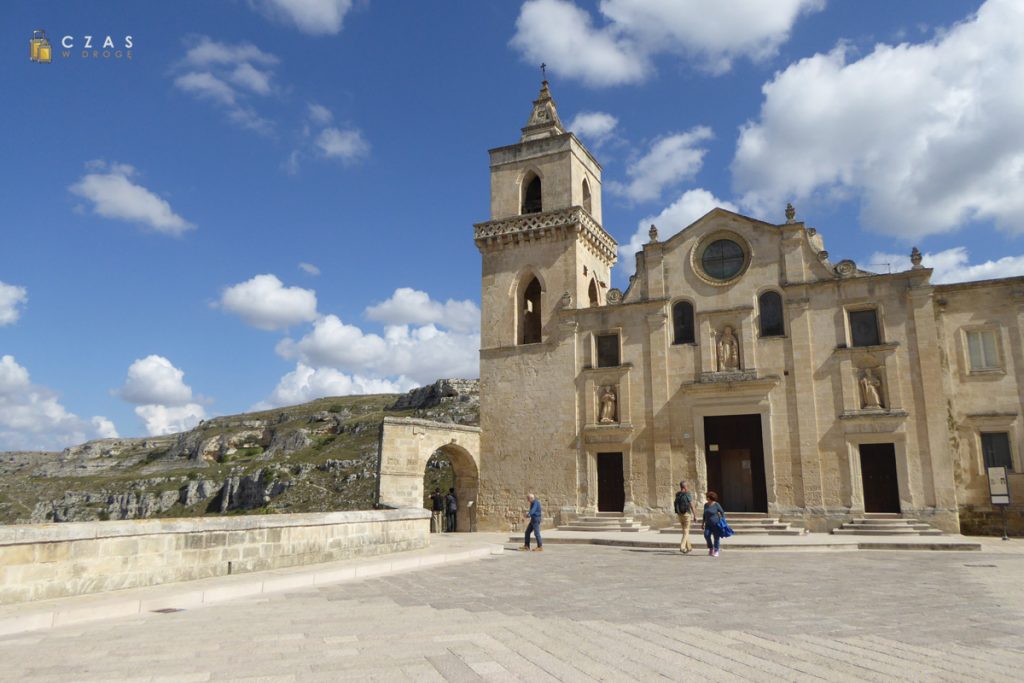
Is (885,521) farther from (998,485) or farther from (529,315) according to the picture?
(529,315)

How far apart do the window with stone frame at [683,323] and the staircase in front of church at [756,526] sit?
636 centimetres

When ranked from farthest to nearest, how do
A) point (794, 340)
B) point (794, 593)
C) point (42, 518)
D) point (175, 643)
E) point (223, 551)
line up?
1. point (42, 518)
2. point (794, 340)
3. point (223, 551)
4. point (794, 593)
5. point (175, 643)

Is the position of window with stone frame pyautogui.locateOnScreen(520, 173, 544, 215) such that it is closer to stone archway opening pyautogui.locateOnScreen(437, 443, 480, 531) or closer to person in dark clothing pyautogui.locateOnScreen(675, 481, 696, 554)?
stone archway opening pyautogui.locateOnScreen(437, 443, 480, 531)

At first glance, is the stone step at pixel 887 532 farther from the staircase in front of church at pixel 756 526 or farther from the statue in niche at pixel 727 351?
the statue in niche at pixel 727 351

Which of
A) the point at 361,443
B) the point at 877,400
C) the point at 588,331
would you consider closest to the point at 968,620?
the point at 877,400

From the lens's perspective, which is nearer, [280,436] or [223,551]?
[223,551]

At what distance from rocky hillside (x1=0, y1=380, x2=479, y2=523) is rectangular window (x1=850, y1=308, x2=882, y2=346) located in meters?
39.4

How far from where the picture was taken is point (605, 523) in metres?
24.9

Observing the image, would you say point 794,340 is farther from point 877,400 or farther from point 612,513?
point 612,513

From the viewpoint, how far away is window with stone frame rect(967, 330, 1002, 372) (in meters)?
22.2

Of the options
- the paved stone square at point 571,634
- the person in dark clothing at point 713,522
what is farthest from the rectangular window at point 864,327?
the paved stone square at point 571,634

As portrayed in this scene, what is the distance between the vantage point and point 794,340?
2417 cm

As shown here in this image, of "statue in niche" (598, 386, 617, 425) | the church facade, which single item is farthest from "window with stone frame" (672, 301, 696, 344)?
"statue in niche" (598, 386, 617, 425)

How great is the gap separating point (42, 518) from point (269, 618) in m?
101
